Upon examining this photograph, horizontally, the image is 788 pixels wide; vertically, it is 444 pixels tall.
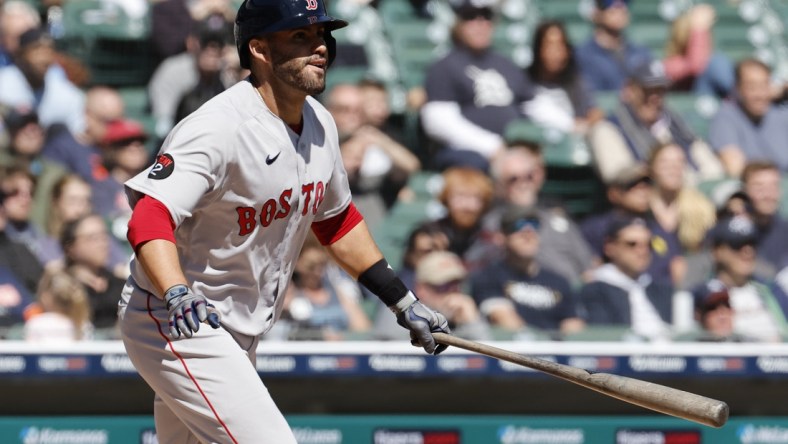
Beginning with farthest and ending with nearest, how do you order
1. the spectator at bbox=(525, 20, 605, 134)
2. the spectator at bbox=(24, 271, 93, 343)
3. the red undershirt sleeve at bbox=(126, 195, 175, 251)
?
the spectator at bbox=(525, 20, 605, 134) < the spectator at bbox=(24, 271, 93, 343) < the red undershirt sleeve at bbox=(126, 195, 175, 251)

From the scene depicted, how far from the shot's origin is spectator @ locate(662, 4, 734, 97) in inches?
283

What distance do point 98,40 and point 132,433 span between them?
8.23 feet

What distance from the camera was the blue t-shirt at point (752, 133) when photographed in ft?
22.0

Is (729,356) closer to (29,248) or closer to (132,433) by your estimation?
(132,433)

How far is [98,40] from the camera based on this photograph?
23.0 ft

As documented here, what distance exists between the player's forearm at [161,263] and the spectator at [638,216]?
10.6 ft

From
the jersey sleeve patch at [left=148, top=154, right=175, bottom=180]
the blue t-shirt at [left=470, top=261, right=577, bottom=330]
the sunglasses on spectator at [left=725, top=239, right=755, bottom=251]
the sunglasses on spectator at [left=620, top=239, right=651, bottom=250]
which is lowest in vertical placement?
the blue t-shirt at [left=470, top=261, right=577, bottom=330]

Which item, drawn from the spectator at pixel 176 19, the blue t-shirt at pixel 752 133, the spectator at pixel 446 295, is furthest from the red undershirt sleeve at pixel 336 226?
the blue t-shirt at pixel 752 133

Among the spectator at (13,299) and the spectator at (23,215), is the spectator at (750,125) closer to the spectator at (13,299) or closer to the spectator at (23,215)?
the spectator at (23,215)

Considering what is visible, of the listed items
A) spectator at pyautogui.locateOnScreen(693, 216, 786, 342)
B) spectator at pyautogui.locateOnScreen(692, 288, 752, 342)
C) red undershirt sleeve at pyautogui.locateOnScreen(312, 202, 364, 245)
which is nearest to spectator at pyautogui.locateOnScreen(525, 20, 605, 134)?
spectator at pyautogui.locateOnScreen(693, 216, 786, 342)

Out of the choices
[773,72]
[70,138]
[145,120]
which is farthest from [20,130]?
[773,72]

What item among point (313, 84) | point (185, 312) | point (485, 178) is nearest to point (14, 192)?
point (485, 178)

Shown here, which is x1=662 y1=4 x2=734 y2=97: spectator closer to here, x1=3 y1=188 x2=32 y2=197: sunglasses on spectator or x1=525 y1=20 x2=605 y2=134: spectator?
x1=525 y1=20 x2=605 y2=134: spectator

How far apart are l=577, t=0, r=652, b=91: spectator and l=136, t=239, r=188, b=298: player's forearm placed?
4.29 metres
